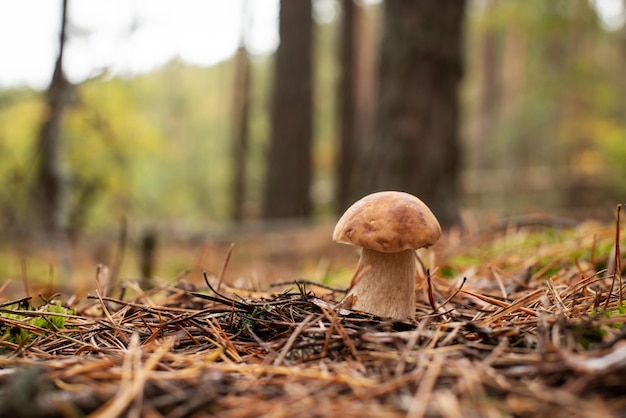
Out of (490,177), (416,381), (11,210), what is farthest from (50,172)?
(490,177)

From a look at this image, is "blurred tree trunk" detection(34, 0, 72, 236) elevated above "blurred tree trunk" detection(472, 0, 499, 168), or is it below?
below

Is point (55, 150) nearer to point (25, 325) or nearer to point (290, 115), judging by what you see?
point (25, 325)

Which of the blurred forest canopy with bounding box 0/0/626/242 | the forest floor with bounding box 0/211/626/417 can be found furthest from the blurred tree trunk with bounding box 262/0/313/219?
the forest floor with bounding box 0/211/626/417

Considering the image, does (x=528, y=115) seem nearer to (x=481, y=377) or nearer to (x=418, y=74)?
(x=418, y=74)

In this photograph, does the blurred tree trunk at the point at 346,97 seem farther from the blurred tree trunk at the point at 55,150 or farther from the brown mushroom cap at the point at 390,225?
the brown mushroom cap at the point at 390,225

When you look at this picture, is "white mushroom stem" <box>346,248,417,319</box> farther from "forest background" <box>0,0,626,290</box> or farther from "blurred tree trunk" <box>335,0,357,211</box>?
"blurred tree trunk" <box>335,0,357,211</box>

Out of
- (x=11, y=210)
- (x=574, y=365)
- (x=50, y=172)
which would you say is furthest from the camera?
(x=11, y=210)

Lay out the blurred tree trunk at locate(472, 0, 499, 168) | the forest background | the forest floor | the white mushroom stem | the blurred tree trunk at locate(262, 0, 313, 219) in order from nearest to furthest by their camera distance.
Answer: the forest floor → the white mushroom stem → the forest background → the blurred tree trunk at locate(262, 0, 313, 219) → the blurred tree trunk at locate(472, 0, 499, 168)
